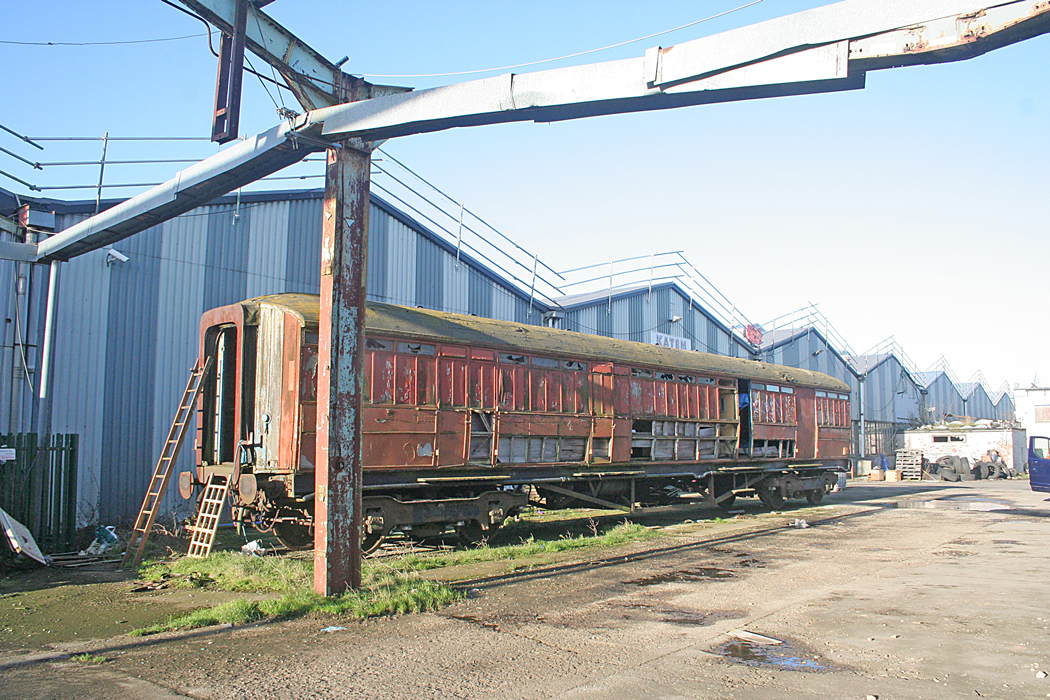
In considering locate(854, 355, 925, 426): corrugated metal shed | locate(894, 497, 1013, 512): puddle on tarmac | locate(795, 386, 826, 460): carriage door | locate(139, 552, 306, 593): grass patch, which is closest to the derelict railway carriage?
locate(139, 552, 306, 593): grass patch

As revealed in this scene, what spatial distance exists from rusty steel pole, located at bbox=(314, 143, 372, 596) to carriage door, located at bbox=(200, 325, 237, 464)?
3969 millimetres

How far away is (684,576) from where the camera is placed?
956 cm

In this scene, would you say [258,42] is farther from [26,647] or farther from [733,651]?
[733,651]

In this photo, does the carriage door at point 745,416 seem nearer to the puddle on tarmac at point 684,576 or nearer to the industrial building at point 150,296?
the industrial building at point 150,296

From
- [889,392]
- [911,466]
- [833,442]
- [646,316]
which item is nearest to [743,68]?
[833,442]

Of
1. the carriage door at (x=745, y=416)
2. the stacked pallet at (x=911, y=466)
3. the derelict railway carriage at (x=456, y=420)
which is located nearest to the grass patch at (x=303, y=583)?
the derelict railway carriage at (x=456, y=420)

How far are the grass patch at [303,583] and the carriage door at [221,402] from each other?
1679 mm

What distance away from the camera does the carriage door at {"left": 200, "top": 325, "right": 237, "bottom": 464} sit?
11.2 m

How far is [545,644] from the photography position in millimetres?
6352

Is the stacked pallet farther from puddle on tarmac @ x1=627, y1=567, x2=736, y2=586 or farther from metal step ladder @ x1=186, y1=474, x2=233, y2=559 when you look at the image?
metal step ladder @ x1=186, y1=474, x2=233, y2=559

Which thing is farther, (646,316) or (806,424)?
(646,316)

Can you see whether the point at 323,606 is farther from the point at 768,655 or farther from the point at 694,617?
the point at 768,655

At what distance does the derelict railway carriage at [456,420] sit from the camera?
33.6ft

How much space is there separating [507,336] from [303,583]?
580cm
